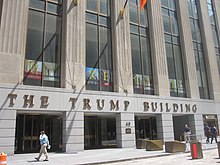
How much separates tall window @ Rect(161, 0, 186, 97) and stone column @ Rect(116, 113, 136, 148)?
24.5 ft

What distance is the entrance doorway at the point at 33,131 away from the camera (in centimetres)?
1952

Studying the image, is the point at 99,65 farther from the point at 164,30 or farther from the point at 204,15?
the point at 204,15

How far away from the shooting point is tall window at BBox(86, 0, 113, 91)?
2125 centimetres

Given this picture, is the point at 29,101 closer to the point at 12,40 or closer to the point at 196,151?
the point at 12,40

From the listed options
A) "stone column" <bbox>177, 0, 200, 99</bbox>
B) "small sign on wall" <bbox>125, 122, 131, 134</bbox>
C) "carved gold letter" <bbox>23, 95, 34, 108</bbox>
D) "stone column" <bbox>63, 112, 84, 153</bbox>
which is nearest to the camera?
"carved gold letter" <bbox>23, 95, 34, 108</bbox>

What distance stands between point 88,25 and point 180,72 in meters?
13.3

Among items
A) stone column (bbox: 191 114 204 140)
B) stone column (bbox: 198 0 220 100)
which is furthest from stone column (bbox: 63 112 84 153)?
stone column (bbox: 198 0 220 100)

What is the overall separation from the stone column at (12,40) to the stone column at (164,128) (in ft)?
49.2

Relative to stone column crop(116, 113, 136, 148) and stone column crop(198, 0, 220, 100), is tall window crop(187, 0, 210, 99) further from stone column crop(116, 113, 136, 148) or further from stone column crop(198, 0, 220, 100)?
stone column crop(116, 113, 136, 148)

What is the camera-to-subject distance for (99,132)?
23734 millimetres

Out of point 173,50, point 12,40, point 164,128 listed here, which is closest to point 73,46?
point 12,40

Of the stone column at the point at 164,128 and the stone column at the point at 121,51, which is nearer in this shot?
the stone column at the point at 121,51

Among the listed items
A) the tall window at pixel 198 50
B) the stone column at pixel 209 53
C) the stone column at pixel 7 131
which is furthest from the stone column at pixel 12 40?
the stone column at pixel 209 53

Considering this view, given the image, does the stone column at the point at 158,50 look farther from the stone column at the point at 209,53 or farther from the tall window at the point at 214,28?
the tall window at the point at 214,28
